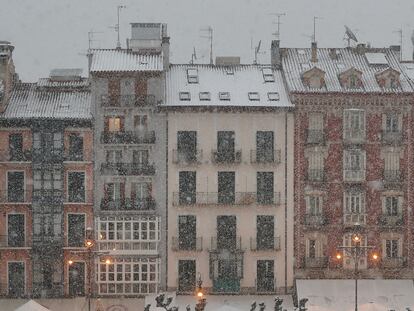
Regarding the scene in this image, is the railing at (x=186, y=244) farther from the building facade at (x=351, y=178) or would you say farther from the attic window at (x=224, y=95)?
the attic window at (x=224, y=95)

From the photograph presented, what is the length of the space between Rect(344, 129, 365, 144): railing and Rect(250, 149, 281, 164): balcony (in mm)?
4224

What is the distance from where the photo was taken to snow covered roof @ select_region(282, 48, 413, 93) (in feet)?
181

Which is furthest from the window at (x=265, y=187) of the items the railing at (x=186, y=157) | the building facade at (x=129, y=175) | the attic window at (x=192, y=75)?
the attic window at (x=192, y=75)

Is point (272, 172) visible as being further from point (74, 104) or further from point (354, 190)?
point (74, 104)

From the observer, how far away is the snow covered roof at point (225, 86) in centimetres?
5506

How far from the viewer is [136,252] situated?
54.5 m

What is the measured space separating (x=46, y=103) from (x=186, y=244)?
40.2ft

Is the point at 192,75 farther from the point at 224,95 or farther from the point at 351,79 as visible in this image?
the point at 351,79

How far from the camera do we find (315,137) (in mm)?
54844

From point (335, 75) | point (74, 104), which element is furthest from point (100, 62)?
point (335, 75)

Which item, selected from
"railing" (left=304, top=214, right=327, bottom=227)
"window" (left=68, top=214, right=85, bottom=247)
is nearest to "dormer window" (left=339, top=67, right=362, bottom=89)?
"railing" (left=304, top=214, right=327, bottom=227)

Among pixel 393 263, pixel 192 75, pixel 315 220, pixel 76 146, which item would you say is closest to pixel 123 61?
pixel 192 75

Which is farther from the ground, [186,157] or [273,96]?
[273,96]

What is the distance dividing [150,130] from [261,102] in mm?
6973
